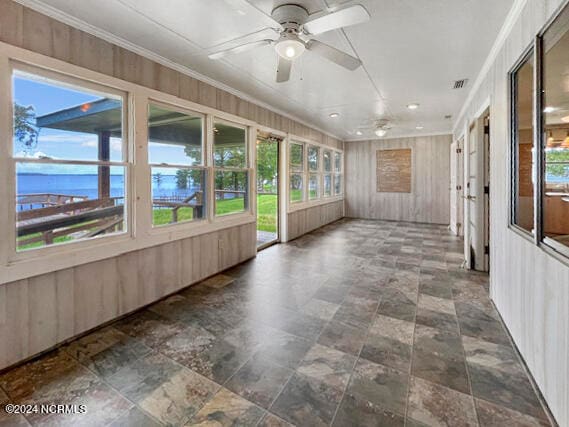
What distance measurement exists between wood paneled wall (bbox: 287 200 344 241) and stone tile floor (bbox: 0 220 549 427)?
259 centimetres

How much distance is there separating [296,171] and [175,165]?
3284 mm

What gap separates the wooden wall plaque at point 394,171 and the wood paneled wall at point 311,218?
55.9 inches

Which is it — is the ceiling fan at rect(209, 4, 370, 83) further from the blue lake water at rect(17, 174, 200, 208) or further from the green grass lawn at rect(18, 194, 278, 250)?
the green grass lawn at rect(18, 194, 278, 250)

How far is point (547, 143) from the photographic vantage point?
1.66 meters

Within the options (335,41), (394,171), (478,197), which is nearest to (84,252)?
(335,41)

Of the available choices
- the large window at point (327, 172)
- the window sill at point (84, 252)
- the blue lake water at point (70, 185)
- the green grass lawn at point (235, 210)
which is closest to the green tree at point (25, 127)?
the blue lake water at point (70, 185)

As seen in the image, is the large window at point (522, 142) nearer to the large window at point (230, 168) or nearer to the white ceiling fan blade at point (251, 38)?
the white ceiling fan blade at point (251, 38)

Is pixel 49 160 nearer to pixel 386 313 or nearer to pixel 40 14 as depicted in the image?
pixel 40 14

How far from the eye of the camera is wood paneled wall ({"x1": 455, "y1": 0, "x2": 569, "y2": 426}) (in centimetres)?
140

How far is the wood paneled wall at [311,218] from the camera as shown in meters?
5.87

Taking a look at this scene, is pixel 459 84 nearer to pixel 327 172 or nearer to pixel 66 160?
pixel 327 172

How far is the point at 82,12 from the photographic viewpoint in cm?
208

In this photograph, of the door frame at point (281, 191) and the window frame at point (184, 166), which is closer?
the window frame at point (184, 166)

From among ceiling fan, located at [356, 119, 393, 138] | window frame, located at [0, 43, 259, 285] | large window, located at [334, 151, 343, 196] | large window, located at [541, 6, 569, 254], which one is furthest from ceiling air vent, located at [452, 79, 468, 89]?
large window, located at [334, 151, 343, 196]
